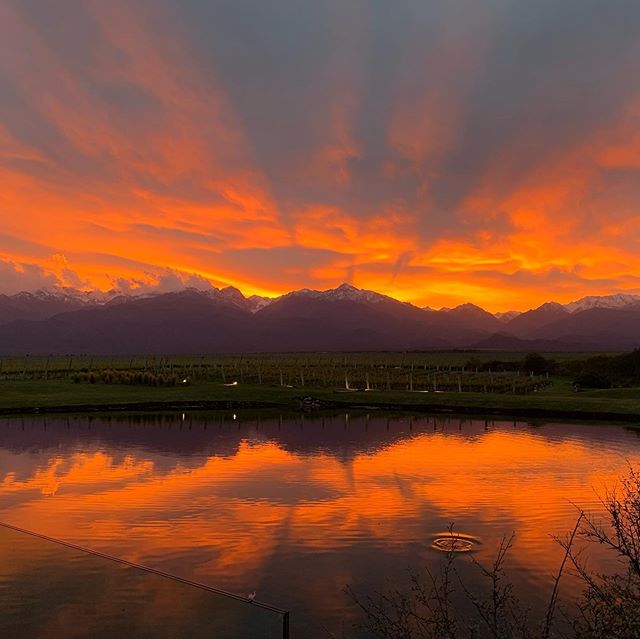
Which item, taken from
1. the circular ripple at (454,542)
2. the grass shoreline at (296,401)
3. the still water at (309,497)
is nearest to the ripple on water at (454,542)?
the circular ripple at (454,542)

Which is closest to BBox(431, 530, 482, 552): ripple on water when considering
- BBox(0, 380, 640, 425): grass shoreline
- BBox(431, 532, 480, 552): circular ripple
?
BBox(431, 532, 480, 552): circular ripple

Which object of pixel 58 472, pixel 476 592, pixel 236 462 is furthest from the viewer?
pixel 236 462

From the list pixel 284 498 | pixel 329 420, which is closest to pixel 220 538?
pixel 284 498

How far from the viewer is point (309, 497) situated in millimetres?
21547

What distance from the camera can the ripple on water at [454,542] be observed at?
15.9 meters

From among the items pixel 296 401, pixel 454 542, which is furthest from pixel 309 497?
pixel 296 401

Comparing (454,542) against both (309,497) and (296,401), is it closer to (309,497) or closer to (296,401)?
(309,497)

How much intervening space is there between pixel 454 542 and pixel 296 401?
39.8m

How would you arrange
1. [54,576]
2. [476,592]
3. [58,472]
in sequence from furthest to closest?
[58,472] < [476,592] < [54,576]

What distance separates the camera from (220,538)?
54.9 ft

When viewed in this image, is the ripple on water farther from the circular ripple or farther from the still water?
the still water

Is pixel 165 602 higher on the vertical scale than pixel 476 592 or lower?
higher

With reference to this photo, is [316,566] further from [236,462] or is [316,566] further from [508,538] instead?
[236,462]

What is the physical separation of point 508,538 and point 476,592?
410cm
